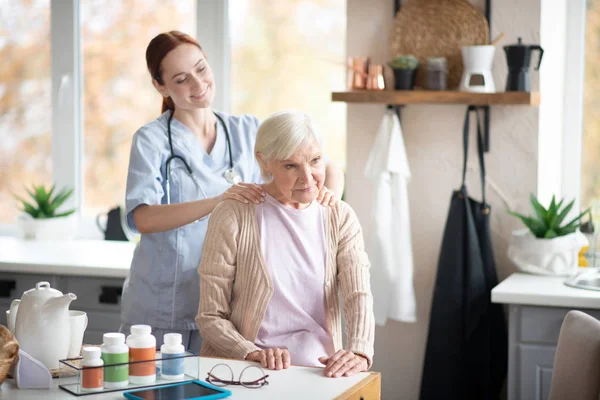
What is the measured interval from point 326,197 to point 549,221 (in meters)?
1.13

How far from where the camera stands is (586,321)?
80.9 inches

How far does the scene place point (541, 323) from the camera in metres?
2.81

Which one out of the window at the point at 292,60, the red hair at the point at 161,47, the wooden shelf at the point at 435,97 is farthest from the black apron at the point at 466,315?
the red hair at the point at 161,47

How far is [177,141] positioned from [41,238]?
1681mm

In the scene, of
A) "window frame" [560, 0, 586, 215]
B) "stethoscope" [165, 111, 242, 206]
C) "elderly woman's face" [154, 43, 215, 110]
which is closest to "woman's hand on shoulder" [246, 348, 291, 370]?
"stethoscope" [165, 111, 242, 206]

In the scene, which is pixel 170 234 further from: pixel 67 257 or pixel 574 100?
pixel 574 100

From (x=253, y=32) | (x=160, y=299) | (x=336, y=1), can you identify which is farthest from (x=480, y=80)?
(x=160, y=299)

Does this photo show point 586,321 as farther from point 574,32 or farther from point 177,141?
point 574,32

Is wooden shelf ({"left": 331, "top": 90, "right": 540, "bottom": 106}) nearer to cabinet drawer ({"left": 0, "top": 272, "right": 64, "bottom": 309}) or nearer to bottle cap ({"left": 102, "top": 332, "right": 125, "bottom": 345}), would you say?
cabinet drawer ({"left": 0, "top": 272, "right": 64, "bottom": 309})

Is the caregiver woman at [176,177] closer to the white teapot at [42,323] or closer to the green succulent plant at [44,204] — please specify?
the white teapot at [42,323]

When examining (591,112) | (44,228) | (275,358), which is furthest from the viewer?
(44,228)

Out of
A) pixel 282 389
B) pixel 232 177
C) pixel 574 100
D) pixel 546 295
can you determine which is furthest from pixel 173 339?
pixel 574 100

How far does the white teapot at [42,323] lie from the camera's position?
1896mm

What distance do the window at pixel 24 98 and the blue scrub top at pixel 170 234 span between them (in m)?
1.89
